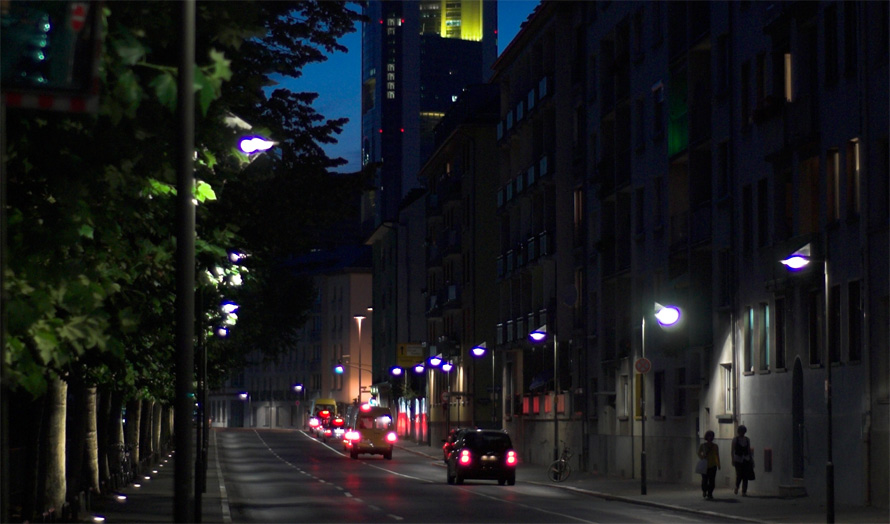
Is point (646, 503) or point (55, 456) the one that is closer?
point (55, 456)

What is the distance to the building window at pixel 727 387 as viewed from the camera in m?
42.0

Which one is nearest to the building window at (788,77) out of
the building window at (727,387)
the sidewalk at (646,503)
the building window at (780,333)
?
the building window at (780,333)

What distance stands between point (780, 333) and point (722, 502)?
547 cm

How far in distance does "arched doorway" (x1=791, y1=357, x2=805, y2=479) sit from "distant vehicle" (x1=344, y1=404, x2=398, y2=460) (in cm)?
3794

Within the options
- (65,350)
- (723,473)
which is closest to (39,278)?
(65,350)

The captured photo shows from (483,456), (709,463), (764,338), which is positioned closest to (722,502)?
(709,463)

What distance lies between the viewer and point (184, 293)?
11383mm

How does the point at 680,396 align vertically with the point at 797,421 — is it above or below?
above

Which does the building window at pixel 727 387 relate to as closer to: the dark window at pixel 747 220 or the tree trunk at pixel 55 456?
the dark window at pixel 747 220

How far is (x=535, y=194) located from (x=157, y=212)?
5440cm

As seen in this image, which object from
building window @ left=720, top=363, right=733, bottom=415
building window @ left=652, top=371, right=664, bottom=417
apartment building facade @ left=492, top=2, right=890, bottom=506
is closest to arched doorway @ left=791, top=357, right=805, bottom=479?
apartment building facade @ left=492, top=2, right=890, bottom=506

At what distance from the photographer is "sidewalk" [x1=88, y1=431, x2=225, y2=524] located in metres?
27.5

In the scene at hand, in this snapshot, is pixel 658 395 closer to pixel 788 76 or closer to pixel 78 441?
pixel 788 76

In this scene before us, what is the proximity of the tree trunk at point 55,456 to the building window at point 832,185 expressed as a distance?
1789cm
